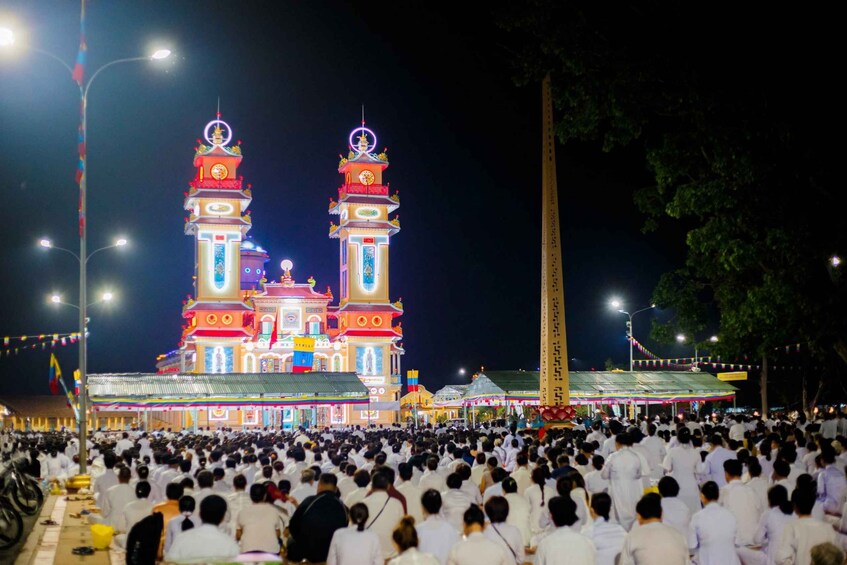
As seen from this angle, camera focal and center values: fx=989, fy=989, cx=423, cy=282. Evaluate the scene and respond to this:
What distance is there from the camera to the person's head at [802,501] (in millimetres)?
8992

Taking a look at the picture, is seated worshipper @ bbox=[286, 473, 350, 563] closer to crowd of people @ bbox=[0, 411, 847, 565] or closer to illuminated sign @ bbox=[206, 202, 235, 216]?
crowd of people @ bbox=[0, 411, 847, 565]

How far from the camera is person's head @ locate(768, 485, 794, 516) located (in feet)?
31.7

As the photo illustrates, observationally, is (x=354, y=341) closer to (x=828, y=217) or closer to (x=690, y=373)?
(x=690, y=373)

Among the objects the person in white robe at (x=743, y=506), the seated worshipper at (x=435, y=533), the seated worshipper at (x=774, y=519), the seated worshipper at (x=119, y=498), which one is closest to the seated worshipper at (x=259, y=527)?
the seated worshipper at (x=435, y=533)

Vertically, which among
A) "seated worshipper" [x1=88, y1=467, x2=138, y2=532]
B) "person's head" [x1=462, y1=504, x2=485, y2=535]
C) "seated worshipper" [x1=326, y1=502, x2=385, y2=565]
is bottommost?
"seated worshipper" [x1=88, y1=467, x2=138, y2=532]

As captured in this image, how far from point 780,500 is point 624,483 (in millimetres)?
3244

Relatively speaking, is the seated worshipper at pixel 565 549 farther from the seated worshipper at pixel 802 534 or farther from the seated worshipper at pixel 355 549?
the seated worshipper at pixel 802 534

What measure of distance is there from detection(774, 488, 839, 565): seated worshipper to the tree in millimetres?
10256

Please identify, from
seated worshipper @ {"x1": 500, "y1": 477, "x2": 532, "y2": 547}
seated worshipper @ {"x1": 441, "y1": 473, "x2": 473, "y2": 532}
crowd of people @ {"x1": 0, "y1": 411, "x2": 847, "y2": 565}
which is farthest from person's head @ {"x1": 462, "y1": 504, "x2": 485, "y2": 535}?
seated worshipper @ {"x1": 500, "y1": 477, "x2": 532, "y2": 547}

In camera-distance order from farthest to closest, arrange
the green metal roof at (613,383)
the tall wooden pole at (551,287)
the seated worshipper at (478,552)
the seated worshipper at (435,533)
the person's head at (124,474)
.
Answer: the green metal roof at (613,383) → the tall wooden pole at (551,287) → the person's head at (124,474) → the seated worshipper at (435,533) → the seated worshipper at (478,552)

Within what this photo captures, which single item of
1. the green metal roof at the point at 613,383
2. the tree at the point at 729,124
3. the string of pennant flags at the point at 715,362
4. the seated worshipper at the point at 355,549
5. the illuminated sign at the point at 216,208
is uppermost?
the illuminated sign at the point at 216,208

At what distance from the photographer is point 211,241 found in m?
75.4

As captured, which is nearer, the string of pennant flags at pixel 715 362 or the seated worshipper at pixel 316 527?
the seated worshipper at pixel 316 527

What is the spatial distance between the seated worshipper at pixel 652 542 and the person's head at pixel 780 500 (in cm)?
208
